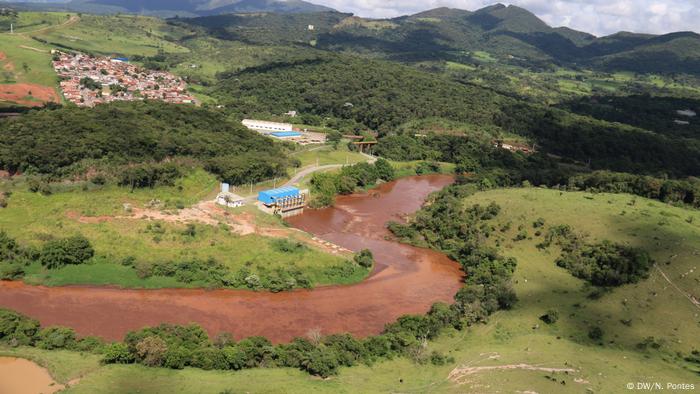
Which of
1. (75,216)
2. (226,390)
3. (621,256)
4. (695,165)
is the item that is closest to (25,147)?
(75,216)

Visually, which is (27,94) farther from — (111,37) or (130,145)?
(111,37)

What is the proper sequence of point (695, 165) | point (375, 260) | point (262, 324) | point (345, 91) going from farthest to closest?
point (345, 91)
point (695, 165)
point (375, 260)
point (262, 324)

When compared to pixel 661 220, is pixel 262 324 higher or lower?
lower

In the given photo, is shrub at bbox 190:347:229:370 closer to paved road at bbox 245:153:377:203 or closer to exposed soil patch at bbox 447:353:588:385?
exposed soil patch at bbox 447:353:588:385

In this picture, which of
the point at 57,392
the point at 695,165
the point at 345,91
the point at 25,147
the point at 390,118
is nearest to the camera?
the point at 57,392

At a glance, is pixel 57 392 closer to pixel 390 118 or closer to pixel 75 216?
pixel 75 216

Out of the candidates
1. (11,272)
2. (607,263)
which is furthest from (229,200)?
(607,263)

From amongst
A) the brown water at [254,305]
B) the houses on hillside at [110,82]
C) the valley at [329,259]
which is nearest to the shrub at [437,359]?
the valley at [329,259]
